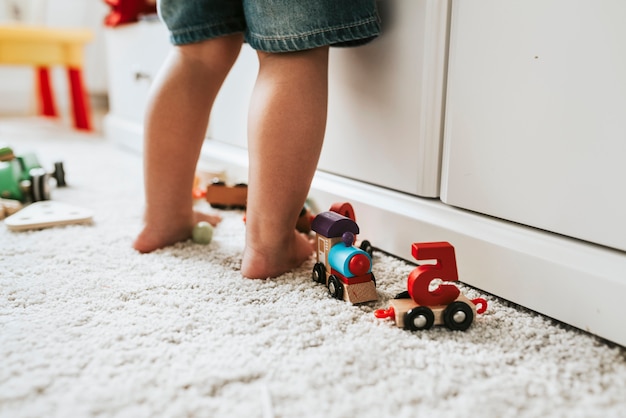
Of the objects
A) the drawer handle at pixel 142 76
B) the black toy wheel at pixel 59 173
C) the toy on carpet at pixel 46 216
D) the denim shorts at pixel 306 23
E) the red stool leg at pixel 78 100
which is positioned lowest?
the toy on carpet at pixel 46 216

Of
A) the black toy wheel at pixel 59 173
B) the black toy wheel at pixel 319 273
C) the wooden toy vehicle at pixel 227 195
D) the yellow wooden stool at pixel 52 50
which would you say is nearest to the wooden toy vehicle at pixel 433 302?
the black toy wheel at pixel 319 273

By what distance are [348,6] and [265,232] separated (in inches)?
11.8

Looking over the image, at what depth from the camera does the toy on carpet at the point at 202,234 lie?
0.85 meters

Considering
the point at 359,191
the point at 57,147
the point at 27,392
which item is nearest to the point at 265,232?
the point at 359,191

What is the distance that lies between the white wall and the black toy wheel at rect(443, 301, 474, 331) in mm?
2830

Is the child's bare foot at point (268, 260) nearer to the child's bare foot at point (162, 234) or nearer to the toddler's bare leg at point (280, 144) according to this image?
the toddler's bare leg at point (280, 144)

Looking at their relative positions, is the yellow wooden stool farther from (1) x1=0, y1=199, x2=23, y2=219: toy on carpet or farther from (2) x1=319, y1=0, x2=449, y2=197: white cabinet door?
(2) x1=319, y1=0, x2=449, y2=197: white cabinet door

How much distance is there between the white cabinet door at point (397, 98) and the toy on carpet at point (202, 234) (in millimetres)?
253

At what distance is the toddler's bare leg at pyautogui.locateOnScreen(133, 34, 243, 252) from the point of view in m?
0.78

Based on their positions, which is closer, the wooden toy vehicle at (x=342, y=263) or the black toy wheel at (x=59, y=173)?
the wooden toy vehicle at (x=342, y=263)

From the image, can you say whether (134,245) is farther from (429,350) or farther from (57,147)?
(57,147)

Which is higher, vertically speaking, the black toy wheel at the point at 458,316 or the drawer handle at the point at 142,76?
the drawer handle at the point at 142,76

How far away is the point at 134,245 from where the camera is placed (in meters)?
0.82

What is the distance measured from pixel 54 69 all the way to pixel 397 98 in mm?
2803
